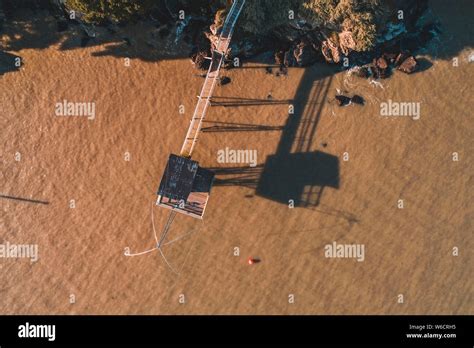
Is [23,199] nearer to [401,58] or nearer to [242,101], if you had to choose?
[242,101]

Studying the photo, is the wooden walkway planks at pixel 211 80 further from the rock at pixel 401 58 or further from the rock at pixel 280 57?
the rock at pixel 401 58

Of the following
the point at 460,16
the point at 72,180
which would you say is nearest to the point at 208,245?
the point at 72,180

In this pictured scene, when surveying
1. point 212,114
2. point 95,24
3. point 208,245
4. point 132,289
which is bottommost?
point 132,289

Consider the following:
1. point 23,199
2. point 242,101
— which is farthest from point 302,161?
point 23,199

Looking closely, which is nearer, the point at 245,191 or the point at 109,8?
the point at 109,8

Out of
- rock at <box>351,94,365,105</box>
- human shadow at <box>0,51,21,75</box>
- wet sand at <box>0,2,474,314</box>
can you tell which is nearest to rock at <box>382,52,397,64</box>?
wet sand at <box>0,2,474,314</box>
